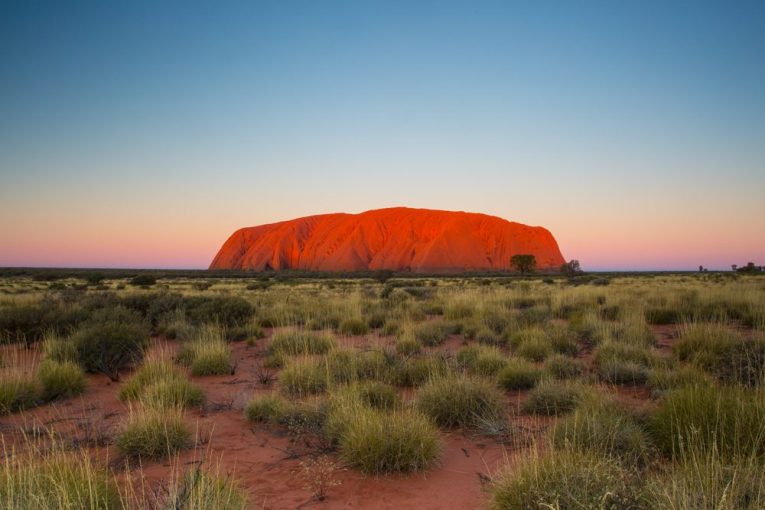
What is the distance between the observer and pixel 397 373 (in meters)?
6.61

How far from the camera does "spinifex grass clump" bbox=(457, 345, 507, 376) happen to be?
22.4ft

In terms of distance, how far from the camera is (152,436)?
439 cm

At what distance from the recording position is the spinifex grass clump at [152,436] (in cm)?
430

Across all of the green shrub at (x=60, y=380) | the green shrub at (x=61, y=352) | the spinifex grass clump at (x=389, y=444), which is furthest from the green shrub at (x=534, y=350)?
the green shrub at (x=61, y=352)

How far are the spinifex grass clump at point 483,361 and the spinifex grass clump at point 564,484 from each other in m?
3.46

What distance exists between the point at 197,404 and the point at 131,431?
1537 millimetres

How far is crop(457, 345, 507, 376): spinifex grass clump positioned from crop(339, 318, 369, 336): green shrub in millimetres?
4117

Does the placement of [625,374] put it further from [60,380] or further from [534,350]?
[60,380]

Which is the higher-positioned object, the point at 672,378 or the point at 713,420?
the point at 713,420

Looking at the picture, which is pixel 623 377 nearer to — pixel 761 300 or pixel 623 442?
pixel 623 442

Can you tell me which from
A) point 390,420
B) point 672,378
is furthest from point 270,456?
point 672,378

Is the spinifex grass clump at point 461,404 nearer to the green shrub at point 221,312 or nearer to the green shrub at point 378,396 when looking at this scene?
the green shrub at point 378,396

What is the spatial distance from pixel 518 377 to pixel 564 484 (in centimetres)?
374

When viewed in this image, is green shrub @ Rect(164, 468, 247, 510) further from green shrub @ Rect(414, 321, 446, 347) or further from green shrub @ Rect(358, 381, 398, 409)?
green shrub @ Rect(414, 321, 446, 347)
